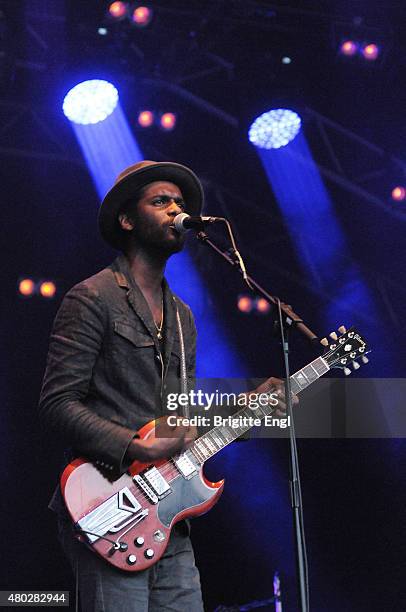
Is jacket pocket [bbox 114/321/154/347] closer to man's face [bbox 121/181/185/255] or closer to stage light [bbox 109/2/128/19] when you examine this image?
man's face [bbox 121/181/185/255]

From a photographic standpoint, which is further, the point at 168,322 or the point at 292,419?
the point at 168,322

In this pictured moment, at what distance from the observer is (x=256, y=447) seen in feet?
18.6

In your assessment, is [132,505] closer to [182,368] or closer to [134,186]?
[182,368]

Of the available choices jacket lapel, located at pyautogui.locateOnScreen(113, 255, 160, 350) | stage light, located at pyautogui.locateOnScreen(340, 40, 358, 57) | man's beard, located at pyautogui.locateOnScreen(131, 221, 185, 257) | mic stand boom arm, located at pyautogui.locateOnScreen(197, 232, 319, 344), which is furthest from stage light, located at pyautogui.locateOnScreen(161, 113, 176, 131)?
mic stand boom arm, located at pyautogui.locateOnScreen(197, 232, 319, 344)

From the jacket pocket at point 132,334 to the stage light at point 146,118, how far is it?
306 cm

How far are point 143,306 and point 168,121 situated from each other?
2988 millimetres

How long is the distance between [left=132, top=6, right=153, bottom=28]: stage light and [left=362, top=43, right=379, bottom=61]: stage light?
1598mm

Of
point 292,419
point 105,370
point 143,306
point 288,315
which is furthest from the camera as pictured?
point 143,306

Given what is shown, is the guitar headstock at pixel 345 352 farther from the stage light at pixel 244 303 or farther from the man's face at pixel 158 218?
the stage light at pixel 244 303

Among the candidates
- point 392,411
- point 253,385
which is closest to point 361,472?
point 392,411

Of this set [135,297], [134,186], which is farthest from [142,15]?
Answer: [135,297]

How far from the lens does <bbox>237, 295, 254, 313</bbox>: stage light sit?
19.9 feet

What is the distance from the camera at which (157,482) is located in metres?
3.06

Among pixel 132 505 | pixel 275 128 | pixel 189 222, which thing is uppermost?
pixel 275 128
